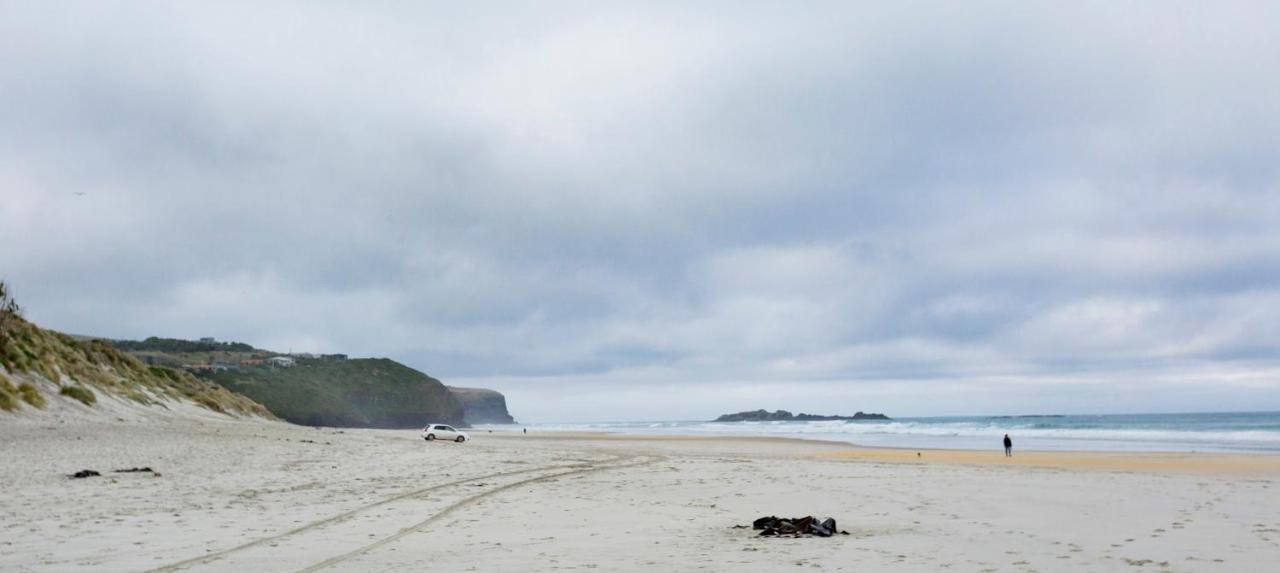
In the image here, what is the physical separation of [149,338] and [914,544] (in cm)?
13796

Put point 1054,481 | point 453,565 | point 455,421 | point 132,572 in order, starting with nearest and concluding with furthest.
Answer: point 132,572
point 453,565
point 1054,481
point 455,421

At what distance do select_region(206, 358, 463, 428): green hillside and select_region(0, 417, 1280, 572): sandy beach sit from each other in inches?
3030

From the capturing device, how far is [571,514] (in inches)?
618

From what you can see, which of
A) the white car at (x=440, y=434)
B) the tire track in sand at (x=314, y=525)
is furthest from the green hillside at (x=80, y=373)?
the tire track in sand at (x=314, y=525)

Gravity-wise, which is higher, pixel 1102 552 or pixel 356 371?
pixel 356 371

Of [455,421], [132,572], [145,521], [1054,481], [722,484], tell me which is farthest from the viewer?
[455,421]

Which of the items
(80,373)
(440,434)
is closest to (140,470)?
(80,373)

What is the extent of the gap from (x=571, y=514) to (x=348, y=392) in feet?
363

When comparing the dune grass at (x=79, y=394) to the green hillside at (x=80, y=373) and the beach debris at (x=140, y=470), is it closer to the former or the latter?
the green hillside at (x=80, y=373)

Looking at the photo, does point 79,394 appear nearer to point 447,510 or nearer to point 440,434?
point 440,434

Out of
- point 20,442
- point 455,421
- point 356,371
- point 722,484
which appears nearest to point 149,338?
point 356,371

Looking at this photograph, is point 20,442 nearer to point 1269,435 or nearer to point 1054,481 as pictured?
Answer: point 1054,481

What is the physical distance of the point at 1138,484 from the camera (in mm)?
21922

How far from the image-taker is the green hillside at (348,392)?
334 feet
